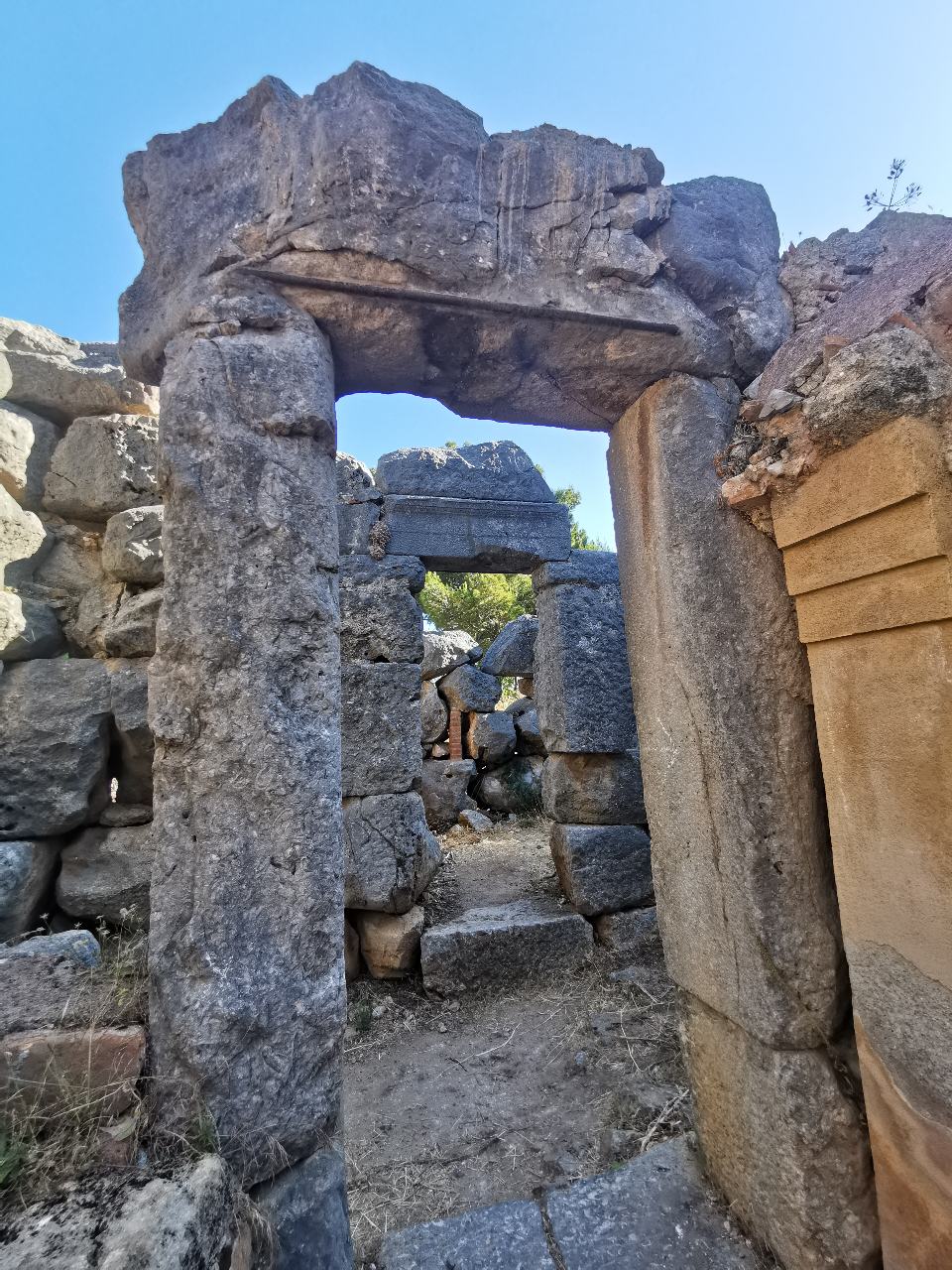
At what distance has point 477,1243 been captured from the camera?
1738mm

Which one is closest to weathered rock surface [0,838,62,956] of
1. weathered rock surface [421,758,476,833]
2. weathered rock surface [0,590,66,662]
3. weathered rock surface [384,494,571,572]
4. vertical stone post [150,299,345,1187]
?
weathered rock surface [0,590,66,662]

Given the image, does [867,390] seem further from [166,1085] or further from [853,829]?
[166,1085]

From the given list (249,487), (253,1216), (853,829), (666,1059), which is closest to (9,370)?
(249,487)

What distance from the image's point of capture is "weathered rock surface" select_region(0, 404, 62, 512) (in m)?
2.72

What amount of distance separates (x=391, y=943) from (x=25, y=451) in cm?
330

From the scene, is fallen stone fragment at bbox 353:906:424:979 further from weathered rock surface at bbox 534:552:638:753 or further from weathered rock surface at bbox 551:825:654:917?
weathered rock surface at bbox 534:552:638:753

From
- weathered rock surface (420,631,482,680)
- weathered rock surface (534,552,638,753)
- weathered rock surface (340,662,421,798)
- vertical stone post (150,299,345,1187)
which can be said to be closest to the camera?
vertical stone post (150,299,345,1187)

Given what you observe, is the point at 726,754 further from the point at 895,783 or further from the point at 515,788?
the point at 515,788

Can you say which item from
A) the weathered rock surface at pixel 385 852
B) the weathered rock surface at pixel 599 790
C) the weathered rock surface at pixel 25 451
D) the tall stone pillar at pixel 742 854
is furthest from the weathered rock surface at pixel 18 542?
the weathered rock surface at pixel 599 790

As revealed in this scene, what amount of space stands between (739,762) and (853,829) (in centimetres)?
33

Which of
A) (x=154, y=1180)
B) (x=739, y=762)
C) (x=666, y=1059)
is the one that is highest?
(x=739, y=762)

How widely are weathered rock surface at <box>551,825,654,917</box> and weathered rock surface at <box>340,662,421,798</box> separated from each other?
1.21 meters

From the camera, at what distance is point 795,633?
1.83 meters

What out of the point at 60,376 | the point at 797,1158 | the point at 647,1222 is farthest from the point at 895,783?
the point at 60,376
